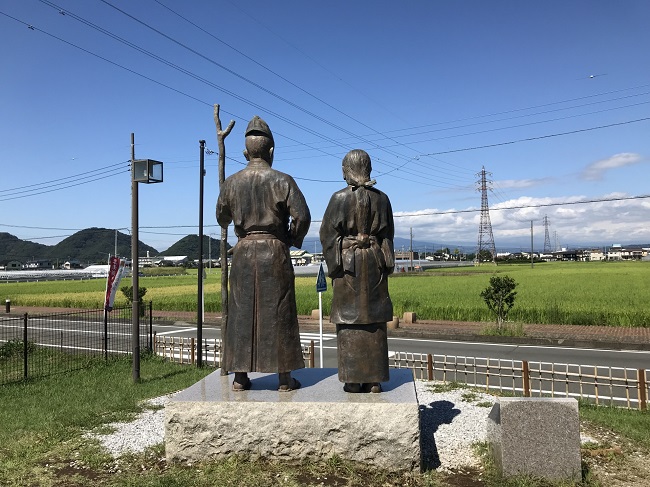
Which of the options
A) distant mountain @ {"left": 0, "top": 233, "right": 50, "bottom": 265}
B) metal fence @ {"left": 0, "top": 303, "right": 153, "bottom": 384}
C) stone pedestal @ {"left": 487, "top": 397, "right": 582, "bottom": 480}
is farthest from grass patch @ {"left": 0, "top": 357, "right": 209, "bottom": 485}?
distant mountain @ {"left": 0, "top": 233, "right": 50, "bottom": 265}

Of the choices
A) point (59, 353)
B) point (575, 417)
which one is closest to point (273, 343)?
point (575, 417)

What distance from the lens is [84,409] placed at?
7.46 m

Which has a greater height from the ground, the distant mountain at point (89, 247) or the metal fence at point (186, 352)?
the distant mountain at point (89, 247)

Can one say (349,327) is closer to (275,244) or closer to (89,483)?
(275,244)

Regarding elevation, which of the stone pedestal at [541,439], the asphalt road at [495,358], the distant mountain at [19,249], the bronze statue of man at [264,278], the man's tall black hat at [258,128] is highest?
the distant mountain at [19,249]

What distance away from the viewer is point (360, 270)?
17.7ft

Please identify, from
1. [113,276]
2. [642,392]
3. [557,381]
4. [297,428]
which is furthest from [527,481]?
[113,276]

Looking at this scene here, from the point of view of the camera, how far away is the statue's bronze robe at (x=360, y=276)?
532 centimetres

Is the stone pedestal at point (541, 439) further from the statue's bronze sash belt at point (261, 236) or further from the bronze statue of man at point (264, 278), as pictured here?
the statue's bronze sash belt at point (261, 236)

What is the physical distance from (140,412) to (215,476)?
3301mm

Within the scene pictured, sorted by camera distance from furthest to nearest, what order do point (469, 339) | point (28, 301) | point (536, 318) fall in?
point (28, 301) < point (536, 318) < point (469, 339)

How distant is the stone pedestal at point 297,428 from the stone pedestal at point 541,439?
854 millimetres

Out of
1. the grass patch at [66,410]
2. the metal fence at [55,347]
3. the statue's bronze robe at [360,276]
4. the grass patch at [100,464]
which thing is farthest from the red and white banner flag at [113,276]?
the statue's bronze robe at [360,276]

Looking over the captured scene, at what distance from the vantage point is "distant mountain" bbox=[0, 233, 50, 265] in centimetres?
15788
